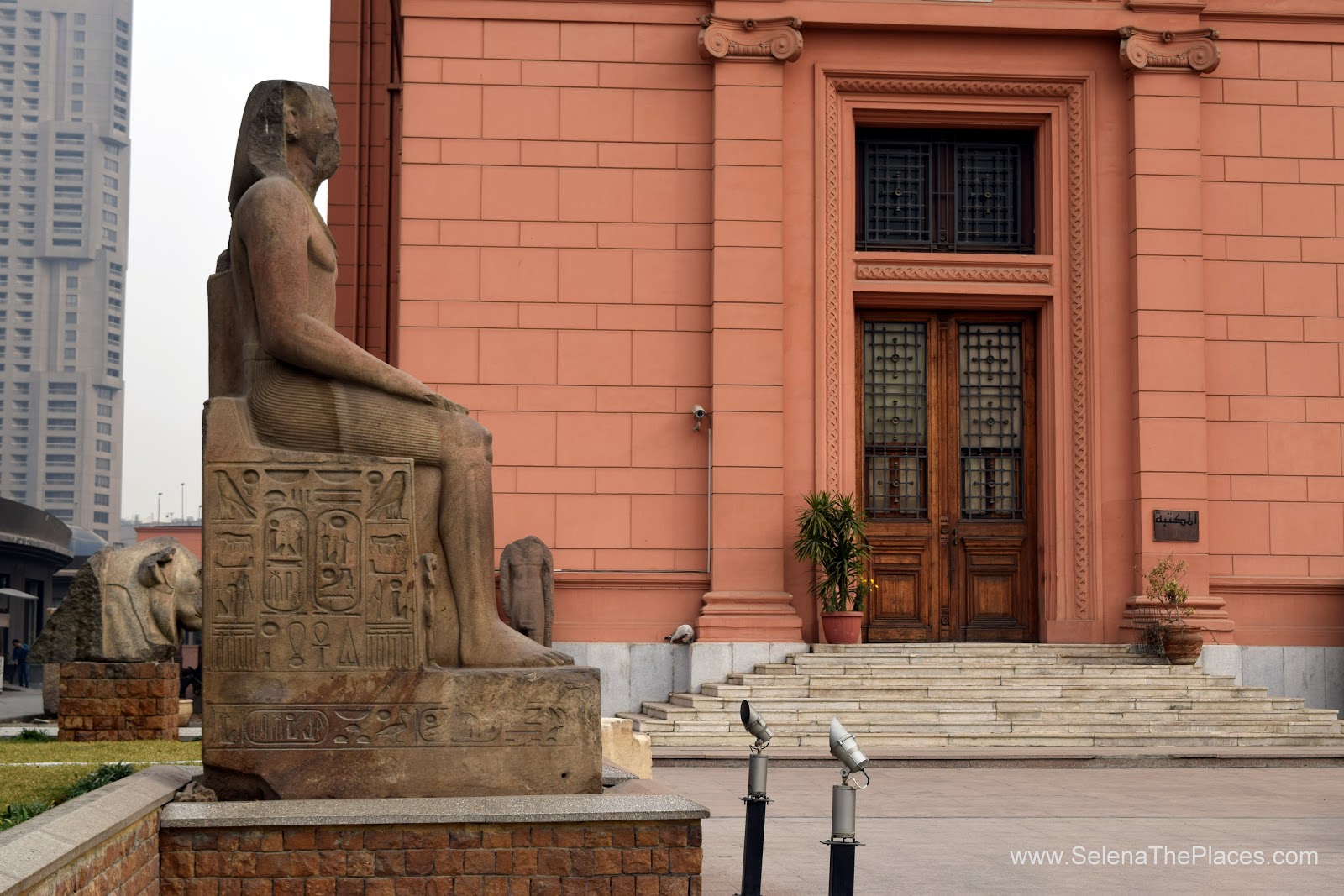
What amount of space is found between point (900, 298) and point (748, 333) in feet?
6.97

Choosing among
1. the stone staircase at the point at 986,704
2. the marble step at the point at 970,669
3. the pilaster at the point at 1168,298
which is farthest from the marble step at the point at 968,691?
the pilaster at the point at 1168,298

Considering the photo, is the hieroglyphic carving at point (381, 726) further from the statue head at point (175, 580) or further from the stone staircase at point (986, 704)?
the stone staircase at point (986, 704)

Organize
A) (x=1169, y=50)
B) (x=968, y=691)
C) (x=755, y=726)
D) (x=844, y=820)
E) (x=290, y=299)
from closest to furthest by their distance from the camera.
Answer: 1. (x=844, y=820)
2. (x=290, y=299)
3. (x=755, y=726)
4. (x=968, y=691)
5. (x=1169, y=50)

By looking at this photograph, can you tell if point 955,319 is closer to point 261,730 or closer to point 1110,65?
point 1110,65

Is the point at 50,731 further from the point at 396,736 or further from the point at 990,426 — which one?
the point at 990,426

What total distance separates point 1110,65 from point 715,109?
16.6ft

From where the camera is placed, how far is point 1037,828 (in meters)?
10.1

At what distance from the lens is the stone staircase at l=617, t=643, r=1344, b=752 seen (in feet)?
53.5

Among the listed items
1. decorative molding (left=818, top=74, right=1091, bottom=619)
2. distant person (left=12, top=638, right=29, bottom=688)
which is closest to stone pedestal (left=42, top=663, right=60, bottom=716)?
decorative molding (left=818, top=74, right=1091, bottom=619)

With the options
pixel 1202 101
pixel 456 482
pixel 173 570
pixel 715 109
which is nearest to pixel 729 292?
pixel 715 109

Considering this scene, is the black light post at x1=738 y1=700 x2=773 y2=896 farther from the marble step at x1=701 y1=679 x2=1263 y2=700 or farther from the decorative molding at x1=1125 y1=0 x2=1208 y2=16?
the decorative molding at x1=1125 y1=0 x2=1208 y2=16

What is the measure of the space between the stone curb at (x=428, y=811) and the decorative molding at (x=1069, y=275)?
13530 millimetres

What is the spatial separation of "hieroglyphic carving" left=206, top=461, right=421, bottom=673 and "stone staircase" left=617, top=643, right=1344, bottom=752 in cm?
973

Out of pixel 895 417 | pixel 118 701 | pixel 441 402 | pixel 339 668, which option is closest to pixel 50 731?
pixel 118 701
